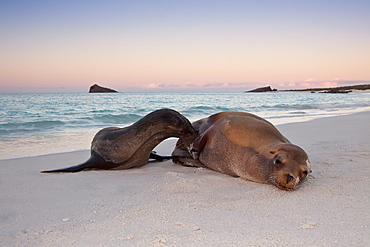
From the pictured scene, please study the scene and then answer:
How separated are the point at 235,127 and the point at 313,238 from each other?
223 centimetres

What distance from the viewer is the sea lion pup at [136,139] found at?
467 centimetres

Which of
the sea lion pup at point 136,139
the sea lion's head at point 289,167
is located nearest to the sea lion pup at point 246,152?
the sea lion's head at point 289,167

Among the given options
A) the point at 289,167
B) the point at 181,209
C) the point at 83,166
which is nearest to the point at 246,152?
the point at 289,167

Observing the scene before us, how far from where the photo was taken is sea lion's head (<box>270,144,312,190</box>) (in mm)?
3584

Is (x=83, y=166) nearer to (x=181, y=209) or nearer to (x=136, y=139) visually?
(x=136, y=139)

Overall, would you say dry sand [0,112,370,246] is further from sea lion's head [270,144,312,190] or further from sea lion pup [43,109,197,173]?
sea lion pup [43,109,197,173]

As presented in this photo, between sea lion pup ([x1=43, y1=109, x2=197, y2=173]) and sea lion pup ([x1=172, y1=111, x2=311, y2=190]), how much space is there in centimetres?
29

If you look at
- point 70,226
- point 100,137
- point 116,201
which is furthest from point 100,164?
point 70,226

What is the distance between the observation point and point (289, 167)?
366 cm

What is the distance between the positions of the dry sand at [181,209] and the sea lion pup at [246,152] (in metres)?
0.13

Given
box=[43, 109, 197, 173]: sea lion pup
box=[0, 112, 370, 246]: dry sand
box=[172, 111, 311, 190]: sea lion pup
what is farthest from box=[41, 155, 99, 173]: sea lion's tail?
box=[172, 111, 311, 190]: sea lion pup

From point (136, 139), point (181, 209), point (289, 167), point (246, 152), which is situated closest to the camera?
point (181, 209)

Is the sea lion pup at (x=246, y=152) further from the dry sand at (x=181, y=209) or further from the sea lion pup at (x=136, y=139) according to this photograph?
the sea lion pup at (x=136, y=139)

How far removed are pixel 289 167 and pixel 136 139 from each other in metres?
1.99
